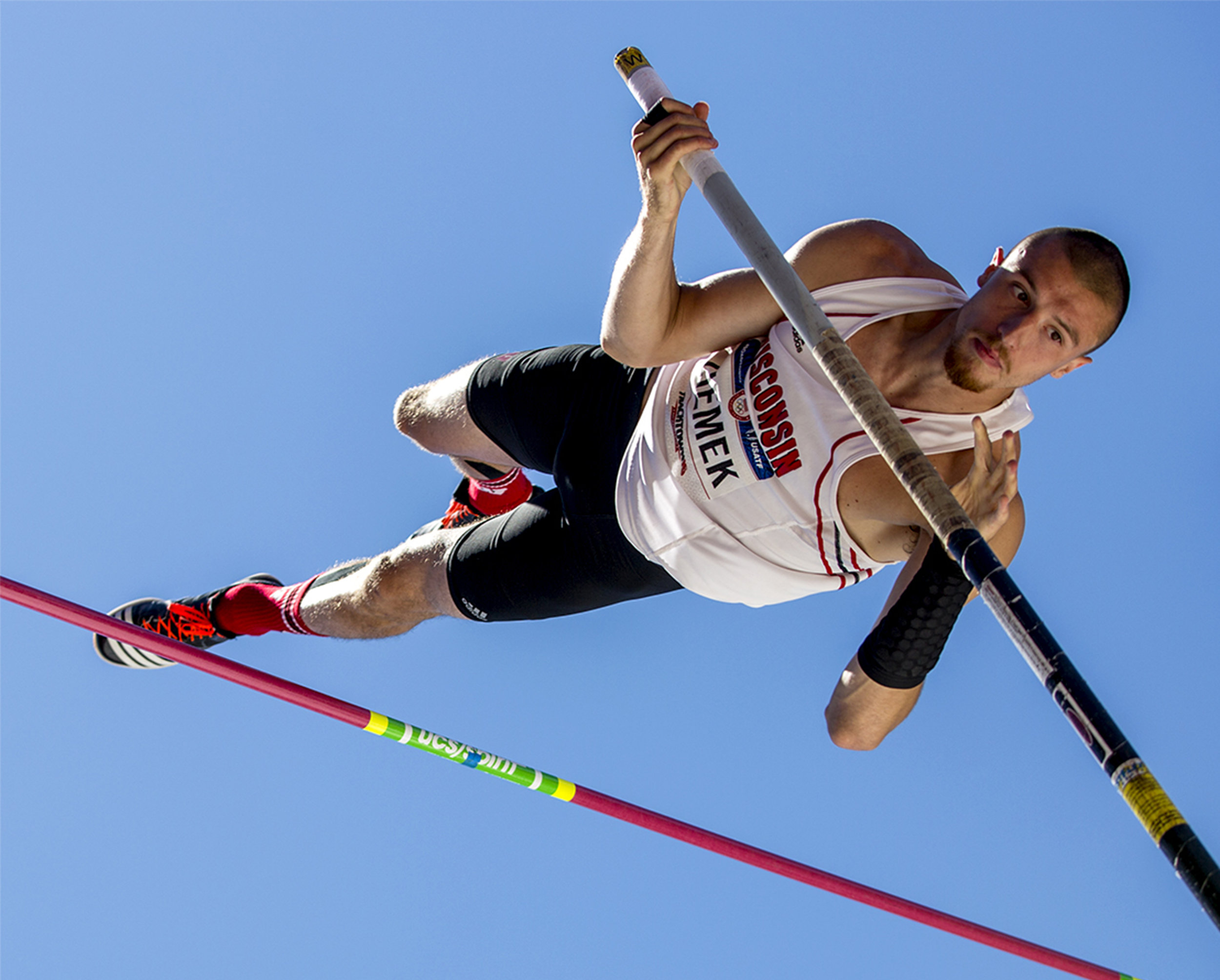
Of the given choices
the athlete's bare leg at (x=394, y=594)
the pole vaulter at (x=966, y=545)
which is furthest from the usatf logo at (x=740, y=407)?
the athlete's bare leg at (x=394, y=594)

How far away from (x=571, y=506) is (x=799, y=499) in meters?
0.71

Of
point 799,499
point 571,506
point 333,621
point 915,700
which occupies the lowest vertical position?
point 915,700

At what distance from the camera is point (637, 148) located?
2.53 metres

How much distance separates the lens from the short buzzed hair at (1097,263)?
8.92 feet

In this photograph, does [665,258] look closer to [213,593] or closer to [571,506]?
[571,506]

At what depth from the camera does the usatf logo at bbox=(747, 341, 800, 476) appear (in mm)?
2779

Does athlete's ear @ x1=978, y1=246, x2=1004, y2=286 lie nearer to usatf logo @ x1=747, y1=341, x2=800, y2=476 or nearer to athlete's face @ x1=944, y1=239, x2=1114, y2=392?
athlete's face @ x1=944, y1=239, x2=1114, y2=392

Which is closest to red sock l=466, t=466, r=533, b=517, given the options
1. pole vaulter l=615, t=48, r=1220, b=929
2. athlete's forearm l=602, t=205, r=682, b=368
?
athlete's forearm l=602, t=205, r=682, b=368

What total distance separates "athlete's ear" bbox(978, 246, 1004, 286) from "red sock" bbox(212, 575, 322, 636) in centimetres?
225

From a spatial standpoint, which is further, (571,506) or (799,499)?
(571,506)

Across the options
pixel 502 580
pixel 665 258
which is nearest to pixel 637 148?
pixel 665 258

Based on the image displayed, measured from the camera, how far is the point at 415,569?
11.5 ft

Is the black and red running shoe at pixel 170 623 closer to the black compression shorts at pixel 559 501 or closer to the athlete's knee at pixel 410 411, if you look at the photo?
the athlete's knee at pixel 410 411

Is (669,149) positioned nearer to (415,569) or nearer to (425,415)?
(425,415)
